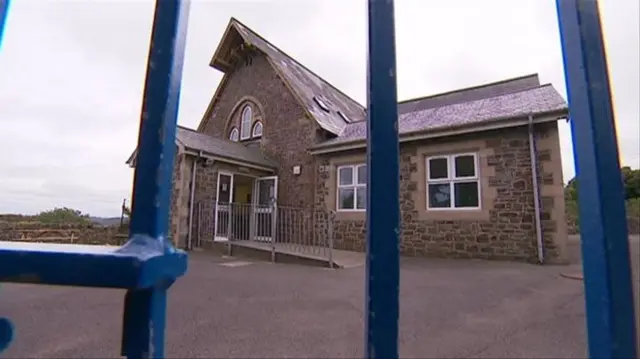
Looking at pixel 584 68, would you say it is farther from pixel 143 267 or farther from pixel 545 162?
pixel 545 162

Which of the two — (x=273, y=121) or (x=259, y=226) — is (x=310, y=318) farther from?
(x=273, y=121)

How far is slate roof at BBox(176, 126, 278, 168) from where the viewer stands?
9.02m

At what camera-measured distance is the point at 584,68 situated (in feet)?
2.37

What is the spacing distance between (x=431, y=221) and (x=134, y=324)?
26.9 ft

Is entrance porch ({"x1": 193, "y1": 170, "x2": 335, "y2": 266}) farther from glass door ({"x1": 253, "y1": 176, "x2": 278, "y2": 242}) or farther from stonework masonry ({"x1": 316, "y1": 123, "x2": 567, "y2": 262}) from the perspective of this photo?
stonework masonry ({"x1": 316, "y1": 123, "x2": 567, "y2": 262})

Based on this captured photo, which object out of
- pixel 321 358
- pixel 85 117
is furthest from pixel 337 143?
pixel 321 358

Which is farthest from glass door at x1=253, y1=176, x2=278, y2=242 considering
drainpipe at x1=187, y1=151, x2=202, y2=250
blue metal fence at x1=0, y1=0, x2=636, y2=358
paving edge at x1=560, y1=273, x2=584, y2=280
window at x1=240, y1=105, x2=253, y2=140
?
blue metal fence at x1=0, y1=0, x2=636, y2=358

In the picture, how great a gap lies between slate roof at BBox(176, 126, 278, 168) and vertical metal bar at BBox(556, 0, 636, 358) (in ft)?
28.7

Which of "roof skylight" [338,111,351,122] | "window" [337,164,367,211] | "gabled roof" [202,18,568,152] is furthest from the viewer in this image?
"roof skylight" [338,111,351,122]

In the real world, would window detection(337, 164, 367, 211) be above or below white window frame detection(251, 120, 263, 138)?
below

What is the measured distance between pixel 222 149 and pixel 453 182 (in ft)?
20.8

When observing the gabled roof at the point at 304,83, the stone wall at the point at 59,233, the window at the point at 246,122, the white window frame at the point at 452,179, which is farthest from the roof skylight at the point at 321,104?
the stone wall at the point at 59,233

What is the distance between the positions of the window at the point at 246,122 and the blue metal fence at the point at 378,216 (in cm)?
1234

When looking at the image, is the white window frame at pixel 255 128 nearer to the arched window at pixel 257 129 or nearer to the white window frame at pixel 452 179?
the arched window at pixel 257 129
